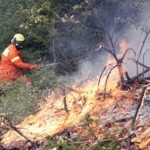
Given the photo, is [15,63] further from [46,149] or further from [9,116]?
[46,149]

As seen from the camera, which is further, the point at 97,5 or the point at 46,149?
the point at 97,5

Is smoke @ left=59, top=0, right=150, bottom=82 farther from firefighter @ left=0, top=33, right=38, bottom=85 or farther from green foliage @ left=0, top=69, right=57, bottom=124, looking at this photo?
green foliage @ left=0, top=69, right=57, bottom=124

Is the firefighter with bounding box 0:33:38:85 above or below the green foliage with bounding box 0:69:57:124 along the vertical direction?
above

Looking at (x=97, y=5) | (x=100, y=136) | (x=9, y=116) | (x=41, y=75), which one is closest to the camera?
(x=100, y=136)

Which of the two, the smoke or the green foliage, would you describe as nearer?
the green foliage

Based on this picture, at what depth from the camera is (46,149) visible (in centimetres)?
555

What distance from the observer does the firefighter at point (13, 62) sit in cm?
965

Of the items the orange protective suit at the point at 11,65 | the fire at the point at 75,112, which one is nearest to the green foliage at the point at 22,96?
the fire at the point at 75,112

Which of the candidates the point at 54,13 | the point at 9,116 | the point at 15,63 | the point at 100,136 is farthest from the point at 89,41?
the point at 100,136

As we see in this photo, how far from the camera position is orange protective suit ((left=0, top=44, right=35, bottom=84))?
A: 9.63m

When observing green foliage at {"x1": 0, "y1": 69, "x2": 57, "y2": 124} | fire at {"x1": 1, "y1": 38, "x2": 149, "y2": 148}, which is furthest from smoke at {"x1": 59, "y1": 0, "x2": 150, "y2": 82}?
fire at {"x1": 1, "y1": 38, "x2": 149, "y2": 148}

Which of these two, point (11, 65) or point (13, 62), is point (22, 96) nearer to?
point (13, 62)

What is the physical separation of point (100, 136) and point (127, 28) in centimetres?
552

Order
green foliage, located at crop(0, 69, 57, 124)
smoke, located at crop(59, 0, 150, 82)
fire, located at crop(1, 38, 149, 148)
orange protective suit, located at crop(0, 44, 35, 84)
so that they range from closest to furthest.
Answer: fire, located at crop(1, 38, 149, 148), green foliage, located at crop(0, 69, 57, 124), orange protective suit, located at crop(0, 44, 35, 84), smoke, located at crop(59, 0, 150, 82)
